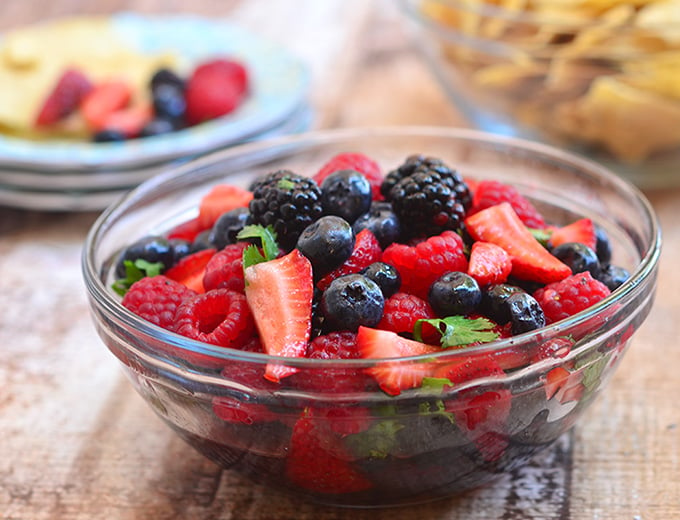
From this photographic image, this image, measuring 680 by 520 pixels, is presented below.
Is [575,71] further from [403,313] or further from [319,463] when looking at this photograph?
[319,463]

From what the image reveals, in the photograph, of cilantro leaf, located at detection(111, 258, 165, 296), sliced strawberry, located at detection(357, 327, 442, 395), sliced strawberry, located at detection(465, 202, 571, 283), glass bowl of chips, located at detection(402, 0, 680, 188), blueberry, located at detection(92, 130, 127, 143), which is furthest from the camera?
blueberry, located at detection(92, 130, 127, 143)

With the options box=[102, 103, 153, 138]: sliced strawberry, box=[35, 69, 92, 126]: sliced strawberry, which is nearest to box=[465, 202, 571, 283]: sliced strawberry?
box=[102, 103, 153, 138]: sliced strawberry

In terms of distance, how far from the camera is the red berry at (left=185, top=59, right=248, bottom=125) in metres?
2.26

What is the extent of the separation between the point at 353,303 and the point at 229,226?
293 millimetres

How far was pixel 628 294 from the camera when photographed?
976mm

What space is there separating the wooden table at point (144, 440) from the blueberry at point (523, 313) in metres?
0.26

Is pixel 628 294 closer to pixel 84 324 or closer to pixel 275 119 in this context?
pixel 84 324

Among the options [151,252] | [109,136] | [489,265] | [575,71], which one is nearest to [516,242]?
[489,265]

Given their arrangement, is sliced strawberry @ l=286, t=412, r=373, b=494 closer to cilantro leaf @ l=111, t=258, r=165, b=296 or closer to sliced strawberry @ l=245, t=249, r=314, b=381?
sliced strawberry @ l=245, t=249, r=314, b=381

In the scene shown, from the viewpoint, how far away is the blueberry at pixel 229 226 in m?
1.16

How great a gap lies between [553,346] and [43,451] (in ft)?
2.58

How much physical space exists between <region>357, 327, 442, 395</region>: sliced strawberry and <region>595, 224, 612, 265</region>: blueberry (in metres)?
0.40

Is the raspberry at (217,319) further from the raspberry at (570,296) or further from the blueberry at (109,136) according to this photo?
the blueberry at (109,136)

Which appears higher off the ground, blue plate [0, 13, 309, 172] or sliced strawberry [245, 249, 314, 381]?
sliced strawberry [245, 249, 314, 381]
